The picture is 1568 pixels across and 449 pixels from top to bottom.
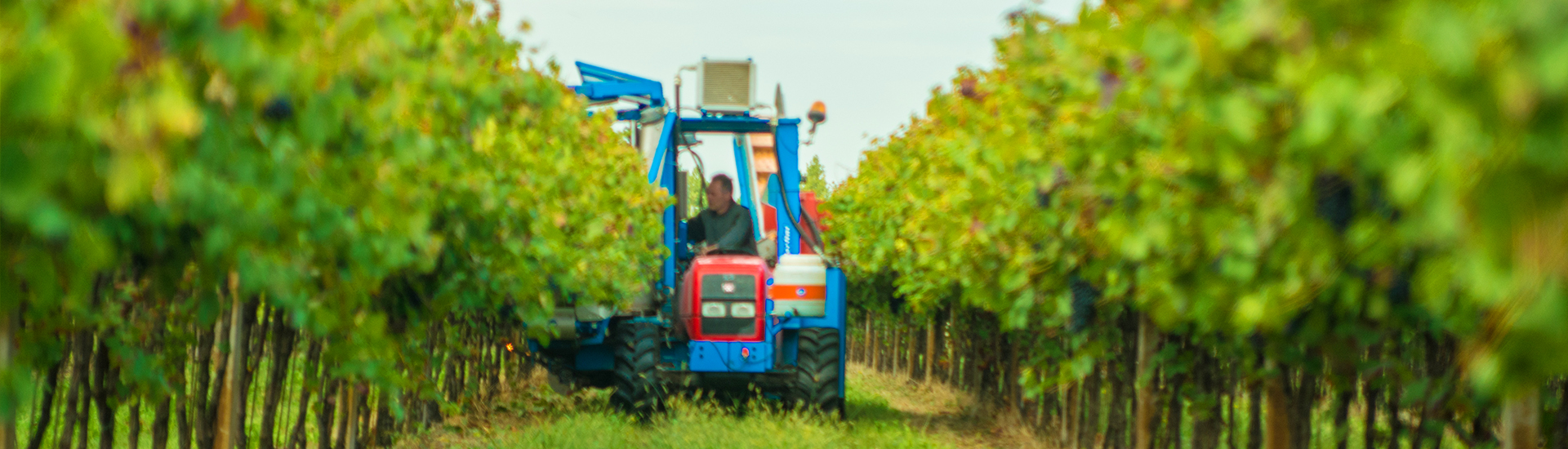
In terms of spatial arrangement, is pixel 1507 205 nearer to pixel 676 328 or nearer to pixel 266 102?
pixel 266 102

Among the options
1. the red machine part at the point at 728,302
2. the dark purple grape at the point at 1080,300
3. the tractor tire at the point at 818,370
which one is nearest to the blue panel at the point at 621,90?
the red machine part at the point at 728,302

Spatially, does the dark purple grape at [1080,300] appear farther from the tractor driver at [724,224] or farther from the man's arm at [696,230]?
the man's arm at [696,230]

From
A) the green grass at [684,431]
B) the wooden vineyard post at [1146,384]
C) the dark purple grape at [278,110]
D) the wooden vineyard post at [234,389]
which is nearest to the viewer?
the dark purple grape at [278,110]

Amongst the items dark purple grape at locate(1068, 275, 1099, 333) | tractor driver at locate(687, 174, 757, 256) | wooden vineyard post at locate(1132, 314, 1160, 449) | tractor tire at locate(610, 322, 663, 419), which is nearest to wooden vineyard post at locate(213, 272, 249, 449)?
dark purple grape at locate(1068, 275, 1099, 333)

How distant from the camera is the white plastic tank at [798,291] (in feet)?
30.3

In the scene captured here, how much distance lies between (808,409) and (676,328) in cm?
116

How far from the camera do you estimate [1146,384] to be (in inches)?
202

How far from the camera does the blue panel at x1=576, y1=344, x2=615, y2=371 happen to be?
973cm

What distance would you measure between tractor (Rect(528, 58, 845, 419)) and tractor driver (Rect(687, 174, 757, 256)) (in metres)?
0.09

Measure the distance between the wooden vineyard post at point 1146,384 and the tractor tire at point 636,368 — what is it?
416cm

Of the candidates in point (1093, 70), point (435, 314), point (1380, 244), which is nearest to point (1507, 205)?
point (1380, 244)

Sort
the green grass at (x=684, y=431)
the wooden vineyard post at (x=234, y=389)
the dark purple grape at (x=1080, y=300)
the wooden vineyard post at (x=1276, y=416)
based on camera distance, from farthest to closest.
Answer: the green grass at (x=684, y=431), the dark purple grape at (x=1080, y=300), the wooden vineyard post at (x=234, y=389), the wooden vineyard post at (x=1276, y=416)

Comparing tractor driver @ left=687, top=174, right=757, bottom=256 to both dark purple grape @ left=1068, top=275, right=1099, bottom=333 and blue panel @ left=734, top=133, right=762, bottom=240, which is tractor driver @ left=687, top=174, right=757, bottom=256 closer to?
blue panel @ left=734, top=133, right=762, bottom=240

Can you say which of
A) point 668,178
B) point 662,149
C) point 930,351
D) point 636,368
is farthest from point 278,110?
point 930,351
